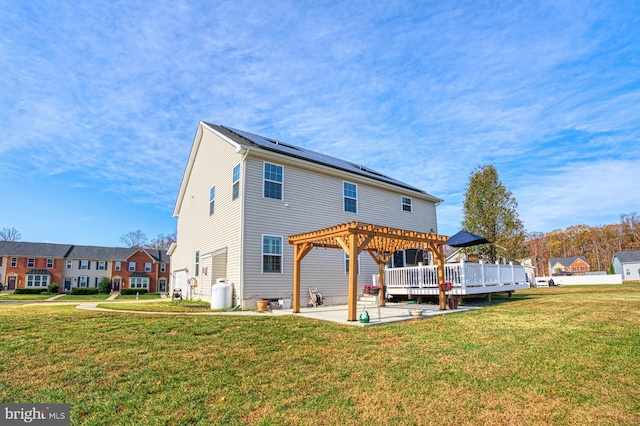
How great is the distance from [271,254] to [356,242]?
14.6 feet

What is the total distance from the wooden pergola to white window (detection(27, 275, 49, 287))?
45908 mm

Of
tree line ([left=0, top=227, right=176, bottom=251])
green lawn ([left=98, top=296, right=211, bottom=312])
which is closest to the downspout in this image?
green lawn ([left=98, top=296, right=211, bottom=312])

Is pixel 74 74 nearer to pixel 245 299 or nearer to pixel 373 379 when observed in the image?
pixel 245 299

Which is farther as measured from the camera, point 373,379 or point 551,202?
point 551,202

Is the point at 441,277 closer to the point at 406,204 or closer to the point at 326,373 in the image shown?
the point at 406,204

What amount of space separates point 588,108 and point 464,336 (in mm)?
13126

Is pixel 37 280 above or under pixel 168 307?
under

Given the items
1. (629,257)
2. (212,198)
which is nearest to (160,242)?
(212,198)

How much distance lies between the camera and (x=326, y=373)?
473 cm

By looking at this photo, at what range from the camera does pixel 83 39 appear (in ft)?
33.9

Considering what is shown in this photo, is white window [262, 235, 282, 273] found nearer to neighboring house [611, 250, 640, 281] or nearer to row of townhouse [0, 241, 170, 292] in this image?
row of townhouse [0, 241, 170, 292]

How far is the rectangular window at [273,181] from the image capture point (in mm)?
12789

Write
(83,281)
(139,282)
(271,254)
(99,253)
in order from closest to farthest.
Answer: (271,254), (83,281), (99,253), (139,282)

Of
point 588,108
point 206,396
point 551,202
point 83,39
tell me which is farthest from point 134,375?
point 551,202
